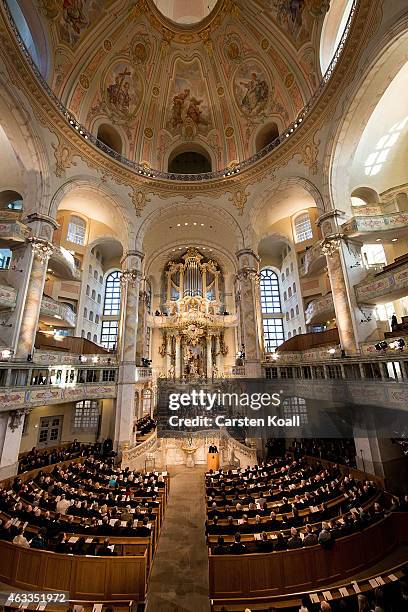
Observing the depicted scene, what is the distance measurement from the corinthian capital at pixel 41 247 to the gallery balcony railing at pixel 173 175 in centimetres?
819

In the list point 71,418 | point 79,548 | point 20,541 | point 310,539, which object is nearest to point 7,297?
point 20,541

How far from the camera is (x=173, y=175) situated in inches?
861

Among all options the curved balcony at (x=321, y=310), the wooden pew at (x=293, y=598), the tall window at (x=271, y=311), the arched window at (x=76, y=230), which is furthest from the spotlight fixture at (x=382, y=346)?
the arched window at (x=76, y=230)

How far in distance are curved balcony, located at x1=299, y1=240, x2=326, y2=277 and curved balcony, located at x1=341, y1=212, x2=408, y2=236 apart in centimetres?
405

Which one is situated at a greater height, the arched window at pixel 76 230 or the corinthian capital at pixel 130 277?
the arched window at pixel 76 230

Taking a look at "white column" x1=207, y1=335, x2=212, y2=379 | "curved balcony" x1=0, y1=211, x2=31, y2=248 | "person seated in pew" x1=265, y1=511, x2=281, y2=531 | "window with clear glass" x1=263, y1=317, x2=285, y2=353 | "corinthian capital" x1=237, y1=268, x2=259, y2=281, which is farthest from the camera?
"white column" x1=207, y1=335, x2=212, y2=379

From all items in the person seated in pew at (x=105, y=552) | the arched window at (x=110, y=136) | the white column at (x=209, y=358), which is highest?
the arched window at (x=110, y=136)

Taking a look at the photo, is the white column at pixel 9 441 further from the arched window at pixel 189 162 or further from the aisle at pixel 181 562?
the arched window at pixel 189 162

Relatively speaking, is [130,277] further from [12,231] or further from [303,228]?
[303,228]

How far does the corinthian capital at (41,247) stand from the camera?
1442cm

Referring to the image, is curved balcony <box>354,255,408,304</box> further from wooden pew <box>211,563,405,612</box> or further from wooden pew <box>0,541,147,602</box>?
wooden pew <box>0,541,147,602</box>

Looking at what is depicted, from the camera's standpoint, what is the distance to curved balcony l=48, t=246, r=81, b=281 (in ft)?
58.1

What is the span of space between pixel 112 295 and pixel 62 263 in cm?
862

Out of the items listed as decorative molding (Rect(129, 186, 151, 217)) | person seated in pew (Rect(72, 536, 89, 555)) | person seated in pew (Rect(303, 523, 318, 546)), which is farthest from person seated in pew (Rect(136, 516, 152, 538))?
decorative molding (Rect(129, 186, 151, 217))
